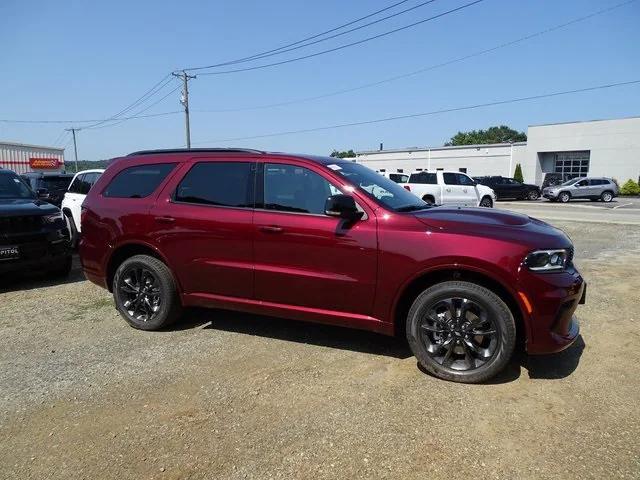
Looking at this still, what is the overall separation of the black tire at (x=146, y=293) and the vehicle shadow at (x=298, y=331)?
0.79 ft

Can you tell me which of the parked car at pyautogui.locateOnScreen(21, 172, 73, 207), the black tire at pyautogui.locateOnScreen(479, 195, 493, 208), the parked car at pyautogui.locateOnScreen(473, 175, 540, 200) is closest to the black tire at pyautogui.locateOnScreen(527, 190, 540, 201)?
the parked car at pyautogui.locateOnScreen(473, 175, 540, 200)

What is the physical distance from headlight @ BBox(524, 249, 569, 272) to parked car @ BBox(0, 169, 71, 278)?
648 centimetres

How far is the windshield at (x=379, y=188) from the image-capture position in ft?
14.1

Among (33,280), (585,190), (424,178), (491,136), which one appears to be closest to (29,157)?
(424,178)

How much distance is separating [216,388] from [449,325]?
1.85 meters

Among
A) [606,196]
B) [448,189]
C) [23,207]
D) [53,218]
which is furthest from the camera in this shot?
[606,196]

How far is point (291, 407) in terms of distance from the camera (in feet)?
11.4

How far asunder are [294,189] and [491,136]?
396 ft

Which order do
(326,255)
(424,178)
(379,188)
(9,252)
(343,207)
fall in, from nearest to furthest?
(343,207) → (326,255) → (379,188) → (9,252) → (424,178)

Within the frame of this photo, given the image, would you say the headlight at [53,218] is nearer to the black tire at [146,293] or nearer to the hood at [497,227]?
the black tire at [146,293]

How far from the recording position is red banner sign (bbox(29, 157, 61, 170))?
44.9 meters

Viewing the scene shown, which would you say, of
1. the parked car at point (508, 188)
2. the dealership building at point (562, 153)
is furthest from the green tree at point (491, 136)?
the parked car at point (508, 188)

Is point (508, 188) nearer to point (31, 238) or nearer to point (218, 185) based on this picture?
point (31, 238)

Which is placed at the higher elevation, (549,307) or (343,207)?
(343,207)
